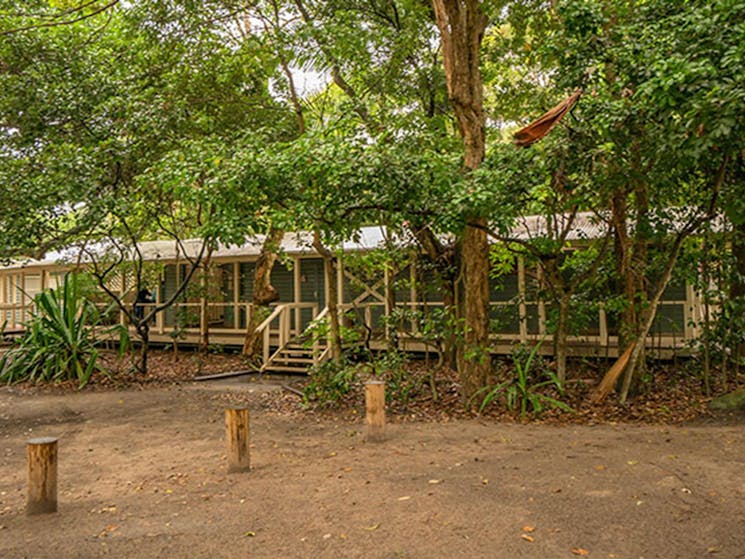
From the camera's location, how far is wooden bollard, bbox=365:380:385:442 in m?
6.59

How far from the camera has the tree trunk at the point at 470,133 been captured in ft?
26.5

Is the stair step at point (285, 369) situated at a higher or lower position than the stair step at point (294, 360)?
lower

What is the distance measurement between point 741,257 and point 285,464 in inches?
319

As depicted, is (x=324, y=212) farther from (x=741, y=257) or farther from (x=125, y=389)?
(x=741, y=257)

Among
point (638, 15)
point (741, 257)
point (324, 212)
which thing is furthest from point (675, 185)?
point (324, 212)

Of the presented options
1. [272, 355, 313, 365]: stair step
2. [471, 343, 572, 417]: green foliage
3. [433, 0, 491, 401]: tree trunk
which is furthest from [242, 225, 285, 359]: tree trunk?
[471, 343, 572, 417]: green foliage

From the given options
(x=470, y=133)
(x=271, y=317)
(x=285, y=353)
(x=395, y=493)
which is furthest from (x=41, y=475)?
(x=285, y=353)

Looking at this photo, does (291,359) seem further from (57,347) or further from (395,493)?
(395,493)

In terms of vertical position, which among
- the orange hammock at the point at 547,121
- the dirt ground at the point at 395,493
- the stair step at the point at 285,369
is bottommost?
the dirt ground at the point at 395,493

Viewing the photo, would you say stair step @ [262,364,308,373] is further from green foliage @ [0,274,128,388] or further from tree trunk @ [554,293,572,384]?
tree trunk @ [554,293,572,384]

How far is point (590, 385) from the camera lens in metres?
9.20

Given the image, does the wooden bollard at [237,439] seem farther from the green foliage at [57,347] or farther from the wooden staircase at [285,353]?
the green foliage at [57,347]

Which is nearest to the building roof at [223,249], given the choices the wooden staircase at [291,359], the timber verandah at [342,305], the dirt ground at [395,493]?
the timber verandah at [342,305]

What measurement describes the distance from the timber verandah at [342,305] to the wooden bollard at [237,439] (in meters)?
4.02
